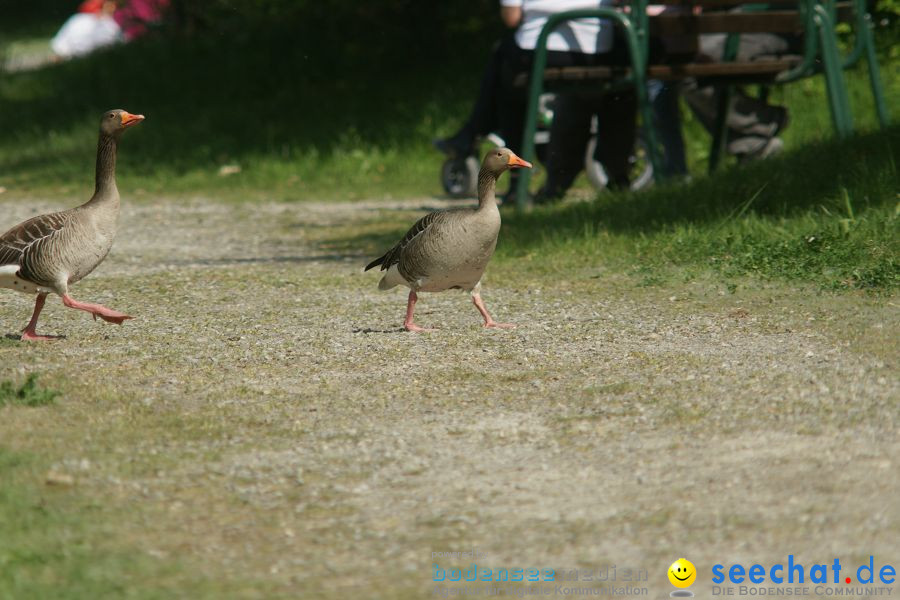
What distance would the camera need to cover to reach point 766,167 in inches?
406

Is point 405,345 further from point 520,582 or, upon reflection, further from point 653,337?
point 520,582

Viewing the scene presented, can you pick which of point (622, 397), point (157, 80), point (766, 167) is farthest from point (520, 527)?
point (157, 80)

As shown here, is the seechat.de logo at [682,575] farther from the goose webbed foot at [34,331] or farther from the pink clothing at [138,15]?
the pink clothing at [138,15]

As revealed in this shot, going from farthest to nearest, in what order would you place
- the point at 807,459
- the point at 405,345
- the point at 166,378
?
the point at 405,345 < the point at 166,378 < the point at 807,459

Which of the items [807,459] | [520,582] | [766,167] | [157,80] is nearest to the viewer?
[520,582]

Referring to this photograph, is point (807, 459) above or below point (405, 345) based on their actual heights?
above

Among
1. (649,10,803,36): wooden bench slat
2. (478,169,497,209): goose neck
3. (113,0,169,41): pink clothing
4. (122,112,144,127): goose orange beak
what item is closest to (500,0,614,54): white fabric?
(649,10,803,36): wooden bench slat

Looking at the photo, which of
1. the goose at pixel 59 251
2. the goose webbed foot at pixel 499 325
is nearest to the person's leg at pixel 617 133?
the goose webbed foot at pixel 499 325

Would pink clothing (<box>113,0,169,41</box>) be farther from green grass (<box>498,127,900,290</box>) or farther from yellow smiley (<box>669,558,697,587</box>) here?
yellow smiley (<box>669,558,697,587</box>)

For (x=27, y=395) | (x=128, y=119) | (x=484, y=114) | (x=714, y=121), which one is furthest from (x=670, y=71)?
(x=27, y=395)

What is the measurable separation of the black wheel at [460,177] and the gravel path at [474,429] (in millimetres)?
5372

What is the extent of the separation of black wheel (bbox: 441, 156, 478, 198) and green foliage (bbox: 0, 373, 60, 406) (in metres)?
8.19

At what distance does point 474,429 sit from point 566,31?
6.81 meters

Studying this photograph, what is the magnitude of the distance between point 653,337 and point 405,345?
1199 millimetres
